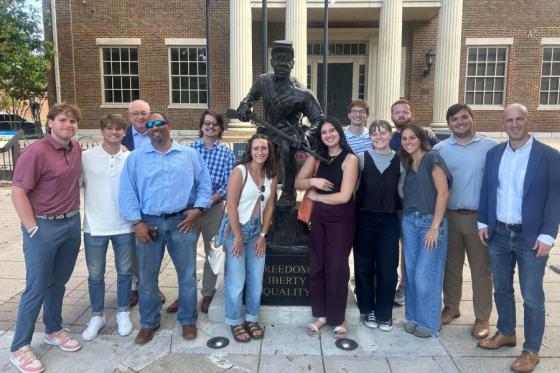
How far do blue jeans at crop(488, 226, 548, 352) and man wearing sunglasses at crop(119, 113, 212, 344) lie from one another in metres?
2.28

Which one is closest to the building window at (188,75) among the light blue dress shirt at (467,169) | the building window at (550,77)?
the building window at (550,77)

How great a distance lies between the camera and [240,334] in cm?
384

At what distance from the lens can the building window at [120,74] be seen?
1867 centimetres

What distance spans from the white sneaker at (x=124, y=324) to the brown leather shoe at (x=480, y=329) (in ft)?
9.52

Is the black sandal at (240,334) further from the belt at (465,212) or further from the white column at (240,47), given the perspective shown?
the white column at (240,47)

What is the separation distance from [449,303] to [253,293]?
1821mm

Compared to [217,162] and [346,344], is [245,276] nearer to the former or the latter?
[346,344]

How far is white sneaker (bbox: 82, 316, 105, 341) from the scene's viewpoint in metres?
3.86

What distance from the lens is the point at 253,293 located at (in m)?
3.91

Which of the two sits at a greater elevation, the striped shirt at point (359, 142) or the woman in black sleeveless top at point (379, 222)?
the striped shirt at point (359, 142)

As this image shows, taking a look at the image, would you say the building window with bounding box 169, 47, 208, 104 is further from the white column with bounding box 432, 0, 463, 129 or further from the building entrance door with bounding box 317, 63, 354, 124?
the white column with bounding box 432, 0, 463, 129

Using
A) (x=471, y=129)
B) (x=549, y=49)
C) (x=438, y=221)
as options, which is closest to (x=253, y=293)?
(x=438, y=221)

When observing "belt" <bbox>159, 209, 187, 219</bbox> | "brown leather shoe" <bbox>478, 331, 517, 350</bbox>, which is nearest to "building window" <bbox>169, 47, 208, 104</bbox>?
"belt" <bbox>159, 209, 187, 219</bbox>

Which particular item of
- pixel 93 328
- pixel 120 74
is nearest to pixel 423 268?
pixel 93 328
